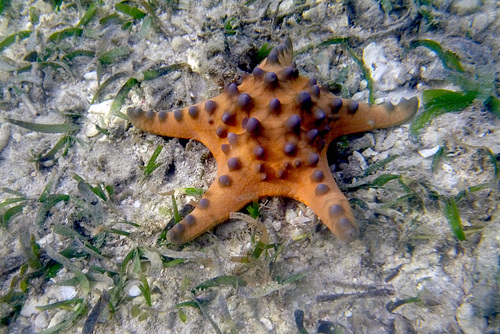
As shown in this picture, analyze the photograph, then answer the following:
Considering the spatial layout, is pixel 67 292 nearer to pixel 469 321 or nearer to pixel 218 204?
pixel 218 204

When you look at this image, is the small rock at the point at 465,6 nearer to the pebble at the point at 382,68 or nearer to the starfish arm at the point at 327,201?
the pebble at the point at 382,68

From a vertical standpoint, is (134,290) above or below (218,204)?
below

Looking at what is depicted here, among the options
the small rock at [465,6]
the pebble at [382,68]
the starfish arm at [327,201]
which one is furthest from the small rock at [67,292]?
the small rock at [465,6]

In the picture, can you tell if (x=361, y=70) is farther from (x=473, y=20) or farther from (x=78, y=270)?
(x=78, y=270)

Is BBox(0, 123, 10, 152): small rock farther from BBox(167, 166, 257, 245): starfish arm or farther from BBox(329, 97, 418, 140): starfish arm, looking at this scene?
BBox(329, 97, 418, 140): starfish arm

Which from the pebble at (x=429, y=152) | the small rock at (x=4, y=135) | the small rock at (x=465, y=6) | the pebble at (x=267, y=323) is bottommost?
the pebble at (x=267, y=323)

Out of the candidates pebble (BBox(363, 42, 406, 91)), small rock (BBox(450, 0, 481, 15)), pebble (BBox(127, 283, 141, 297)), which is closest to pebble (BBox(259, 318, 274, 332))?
pebble (BBox(127, 283, 141, 297))

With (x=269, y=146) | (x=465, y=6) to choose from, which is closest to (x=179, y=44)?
(x=269, y=146)
